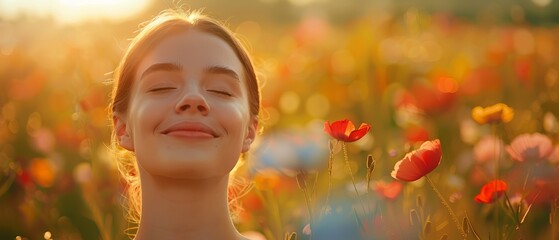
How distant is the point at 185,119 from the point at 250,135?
0.96ft

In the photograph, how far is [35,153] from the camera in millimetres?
3756

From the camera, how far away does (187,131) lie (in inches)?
73.6

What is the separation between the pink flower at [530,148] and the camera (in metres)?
2.28

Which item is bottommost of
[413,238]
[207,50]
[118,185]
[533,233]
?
[533,233]

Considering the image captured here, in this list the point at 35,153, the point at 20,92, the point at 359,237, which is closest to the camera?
the point at 359,237

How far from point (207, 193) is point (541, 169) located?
0.85 m

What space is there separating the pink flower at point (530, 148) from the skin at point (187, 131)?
62 cm

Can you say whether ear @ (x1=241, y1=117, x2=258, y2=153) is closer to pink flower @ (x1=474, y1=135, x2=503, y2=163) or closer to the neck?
the neck

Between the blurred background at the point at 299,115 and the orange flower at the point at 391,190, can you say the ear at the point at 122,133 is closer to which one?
the blurred background at the point at 299,115

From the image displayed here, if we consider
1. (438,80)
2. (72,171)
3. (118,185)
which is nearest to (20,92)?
(72,171)

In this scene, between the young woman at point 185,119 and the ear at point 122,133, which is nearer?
the young woman at point 185,119

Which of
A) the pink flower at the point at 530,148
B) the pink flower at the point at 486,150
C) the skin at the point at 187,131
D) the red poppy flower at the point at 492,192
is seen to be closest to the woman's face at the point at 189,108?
the skin at the point at 187,131

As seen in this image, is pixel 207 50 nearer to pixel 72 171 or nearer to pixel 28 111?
pixel 72 171

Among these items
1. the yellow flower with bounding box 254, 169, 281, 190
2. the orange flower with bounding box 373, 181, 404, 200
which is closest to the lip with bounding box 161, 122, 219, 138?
the orange flower with bounding box 373, 181, 404, 200
